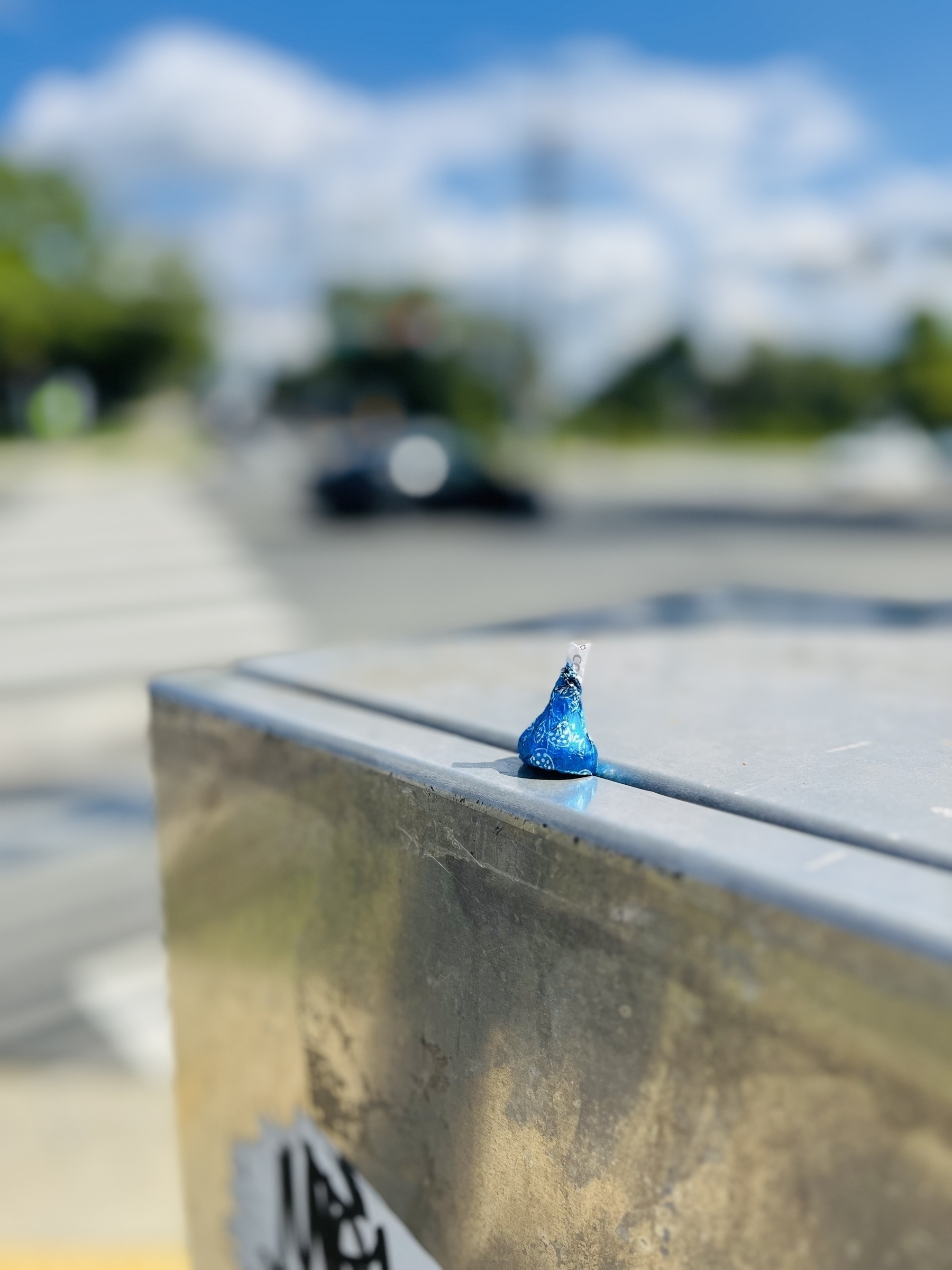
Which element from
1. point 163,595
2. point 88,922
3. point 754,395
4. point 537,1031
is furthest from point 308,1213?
point 754,395

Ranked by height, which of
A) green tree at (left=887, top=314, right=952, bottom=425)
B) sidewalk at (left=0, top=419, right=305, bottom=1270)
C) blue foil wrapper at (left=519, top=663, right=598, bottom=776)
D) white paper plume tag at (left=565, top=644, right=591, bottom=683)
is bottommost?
sidewalk at (left=0, top=419, right=305, bottom=1270)

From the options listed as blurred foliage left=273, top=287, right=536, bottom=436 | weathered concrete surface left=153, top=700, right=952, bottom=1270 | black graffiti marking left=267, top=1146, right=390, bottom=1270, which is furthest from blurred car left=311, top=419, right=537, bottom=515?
blurred foliage left=273, top=287, right=536, bottom=436

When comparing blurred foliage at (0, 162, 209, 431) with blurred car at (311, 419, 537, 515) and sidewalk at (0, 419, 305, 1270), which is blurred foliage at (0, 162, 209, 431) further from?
sidewalk at (0, 419, 305, 1270)

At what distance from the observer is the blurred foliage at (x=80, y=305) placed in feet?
147

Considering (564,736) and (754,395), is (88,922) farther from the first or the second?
(754,395)

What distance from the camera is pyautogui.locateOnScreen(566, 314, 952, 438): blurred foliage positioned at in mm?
55156

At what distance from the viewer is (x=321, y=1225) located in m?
1.47

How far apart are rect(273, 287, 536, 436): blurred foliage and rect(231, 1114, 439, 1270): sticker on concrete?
4927 centimetres

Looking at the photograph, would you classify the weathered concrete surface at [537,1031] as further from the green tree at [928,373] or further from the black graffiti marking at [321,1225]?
the green tree at [928,373]

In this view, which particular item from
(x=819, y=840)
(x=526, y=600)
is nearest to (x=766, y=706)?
(x=819, y=840)

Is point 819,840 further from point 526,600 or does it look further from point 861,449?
point 861,449

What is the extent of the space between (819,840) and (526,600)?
10.4m

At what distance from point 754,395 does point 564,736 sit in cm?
6619

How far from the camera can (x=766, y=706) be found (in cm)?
144
